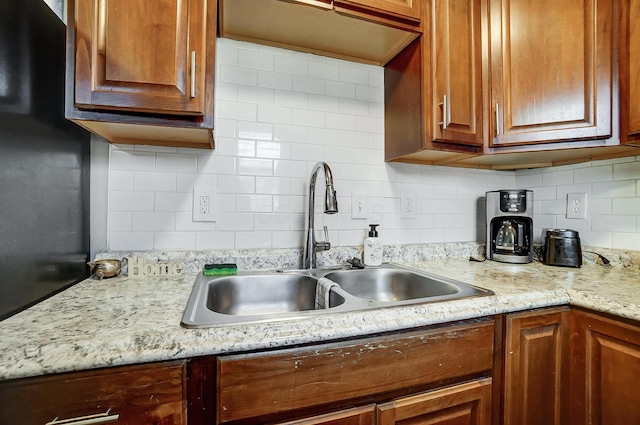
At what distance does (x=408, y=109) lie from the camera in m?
1.31

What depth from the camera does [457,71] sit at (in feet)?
4.00

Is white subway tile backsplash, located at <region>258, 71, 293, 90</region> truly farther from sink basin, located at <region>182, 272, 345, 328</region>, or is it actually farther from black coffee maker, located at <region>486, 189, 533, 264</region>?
black coffee maker, located at <region>486, 189, 533, 264</region>

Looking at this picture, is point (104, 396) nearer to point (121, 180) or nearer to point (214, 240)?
point (214, 240)

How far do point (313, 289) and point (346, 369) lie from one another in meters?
0.44

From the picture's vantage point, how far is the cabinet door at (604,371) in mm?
821

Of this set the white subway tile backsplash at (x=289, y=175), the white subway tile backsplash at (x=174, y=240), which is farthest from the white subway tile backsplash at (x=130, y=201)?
the white subway tile backsplash at (x=174, y=240)

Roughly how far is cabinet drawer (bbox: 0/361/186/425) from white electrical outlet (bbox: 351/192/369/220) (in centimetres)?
100

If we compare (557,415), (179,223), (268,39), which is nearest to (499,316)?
(557,415)

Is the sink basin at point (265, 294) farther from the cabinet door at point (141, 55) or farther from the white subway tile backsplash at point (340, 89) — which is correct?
the white subway tile backsplash at point (340, 89)

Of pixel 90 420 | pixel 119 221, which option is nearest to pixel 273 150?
pixel 119 221

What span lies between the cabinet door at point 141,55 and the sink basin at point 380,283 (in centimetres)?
82

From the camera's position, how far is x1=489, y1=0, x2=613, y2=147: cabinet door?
3.64 ft

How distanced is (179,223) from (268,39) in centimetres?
85

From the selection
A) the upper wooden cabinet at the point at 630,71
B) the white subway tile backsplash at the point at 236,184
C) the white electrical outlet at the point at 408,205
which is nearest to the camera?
the upper wooden cabinet at the point at 630,71
